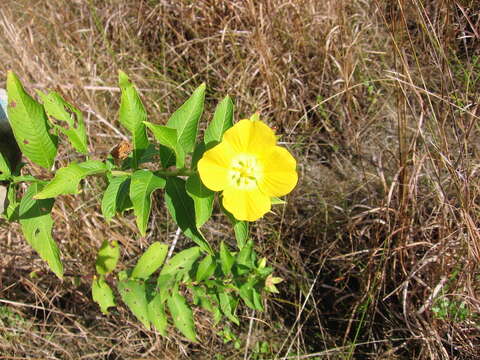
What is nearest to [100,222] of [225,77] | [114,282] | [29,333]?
[114,282]

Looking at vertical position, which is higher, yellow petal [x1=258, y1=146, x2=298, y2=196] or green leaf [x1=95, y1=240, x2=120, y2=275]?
yellow petal [x1=258, y1=146, x2=298, y2=196]

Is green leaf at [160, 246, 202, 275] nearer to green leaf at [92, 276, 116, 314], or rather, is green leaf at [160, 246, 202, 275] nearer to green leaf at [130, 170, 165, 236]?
green leaf at [92, 276, 116, 314]

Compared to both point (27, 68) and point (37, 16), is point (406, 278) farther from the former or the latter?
point (37, 16)

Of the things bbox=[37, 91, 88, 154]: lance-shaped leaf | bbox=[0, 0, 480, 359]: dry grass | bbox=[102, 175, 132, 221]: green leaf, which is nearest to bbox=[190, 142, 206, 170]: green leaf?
bbox=[102, 175, 132, 221]: green leaf

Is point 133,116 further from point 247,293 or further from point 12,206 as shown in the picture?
point 247,293

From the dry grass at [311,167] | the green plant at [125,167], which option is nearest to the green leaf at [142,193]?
the green plant at [125,167]

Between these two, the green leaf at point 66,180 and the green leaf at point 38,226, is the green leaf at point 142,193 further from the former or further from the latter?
the green leaf at point 38,226

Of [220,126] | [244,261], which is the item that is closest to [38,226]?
[220,126]
